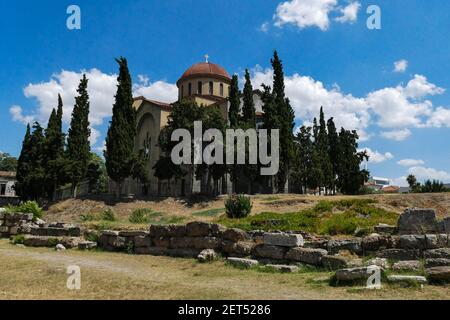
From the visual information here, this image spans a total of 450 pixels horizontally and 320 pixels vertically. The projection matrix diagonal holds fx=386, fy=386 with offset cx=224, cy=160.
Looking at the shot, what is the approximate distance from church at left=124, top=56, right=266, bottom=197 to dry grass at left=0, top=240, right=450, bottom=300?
28964 mm

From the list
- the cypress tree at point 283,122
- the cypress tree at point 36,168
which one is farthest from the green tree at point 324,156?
the cypress tree at point 36,168

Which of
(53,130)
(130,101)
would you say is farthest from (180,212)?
(53,130)

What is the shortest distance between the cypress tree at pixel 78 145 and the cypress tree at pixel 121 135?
3106 mm

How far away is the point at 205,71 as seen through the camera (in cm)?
4934

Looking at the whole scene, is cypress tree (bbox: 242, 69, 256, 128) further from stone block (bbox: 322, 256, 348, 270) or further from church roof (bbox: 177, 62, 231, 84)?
stone block (bbox: 322, 256, 348, 270)

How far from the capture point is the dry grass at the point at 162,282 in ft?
20.4

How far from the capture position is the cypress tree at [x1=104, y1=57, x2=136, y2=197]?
34938 millimetres

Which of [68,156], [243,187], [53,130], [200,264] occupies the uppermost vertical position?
[53,130]

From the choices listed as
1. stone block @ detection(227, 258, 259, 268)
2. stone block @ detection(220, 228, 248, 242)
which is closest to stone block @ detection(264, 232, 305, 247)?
stone block @ detection(227, 258, 259, 268)

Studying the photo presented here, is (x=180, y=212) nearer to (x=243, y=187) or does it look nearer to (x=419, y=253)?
(x=243, y=187)

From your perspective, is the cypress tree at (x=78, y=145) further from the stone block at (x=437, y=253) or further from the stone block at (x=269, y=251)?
the stone block at (x=437, y=253)

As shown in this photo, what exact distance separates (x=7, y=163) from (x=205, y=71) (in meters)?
67.6
